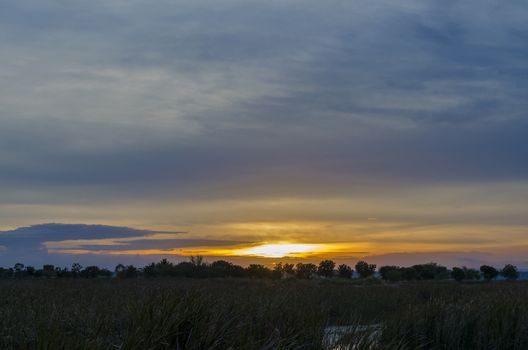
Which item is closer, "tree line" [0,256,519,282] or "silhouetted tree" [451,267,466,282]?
"tree line" [0,256,519,282]

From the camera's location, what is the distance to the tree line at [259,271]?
54.3 meters

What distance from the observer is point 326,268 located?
76438 mm

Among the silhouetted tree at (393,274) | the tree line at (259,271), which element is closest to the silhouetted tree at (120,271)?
the tree line at (259,271)

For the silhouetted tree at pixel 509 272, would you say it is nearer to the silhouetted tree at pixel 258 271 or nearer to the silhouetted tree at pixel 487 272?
the silhouetted tree at pixel 487 272

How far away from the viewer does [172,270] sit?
2159 inches

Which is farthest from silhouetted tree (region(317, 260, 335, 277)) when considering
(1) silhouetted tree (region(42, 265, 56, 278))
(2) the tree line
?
(1) silhouetted tree (region(42, 265, 56, 278))

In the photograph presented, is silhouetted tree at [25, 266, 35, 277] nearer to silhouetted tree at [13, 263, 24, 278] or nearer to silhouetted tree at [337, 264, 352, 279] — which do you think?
silhouetted tree at [13, 263, 24, 278]

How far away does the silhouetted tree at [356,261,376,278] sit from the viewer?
260 feet

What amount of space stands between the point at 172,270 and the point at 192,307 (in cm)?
4504

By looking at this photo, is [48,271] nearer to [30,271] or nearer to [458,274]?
[30,271]

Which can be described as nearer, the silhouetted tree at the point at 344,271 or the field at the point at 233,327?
the field at the point at 233,327

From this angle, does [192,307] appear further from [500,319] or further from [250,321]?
[500,319]

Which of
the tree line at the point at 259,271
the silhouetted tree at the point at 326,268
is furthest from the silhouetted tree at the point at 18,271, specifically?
the silhouetted tree at the point at 326,268

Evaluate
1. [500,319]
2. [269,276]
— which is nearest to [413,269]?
[269,276]
